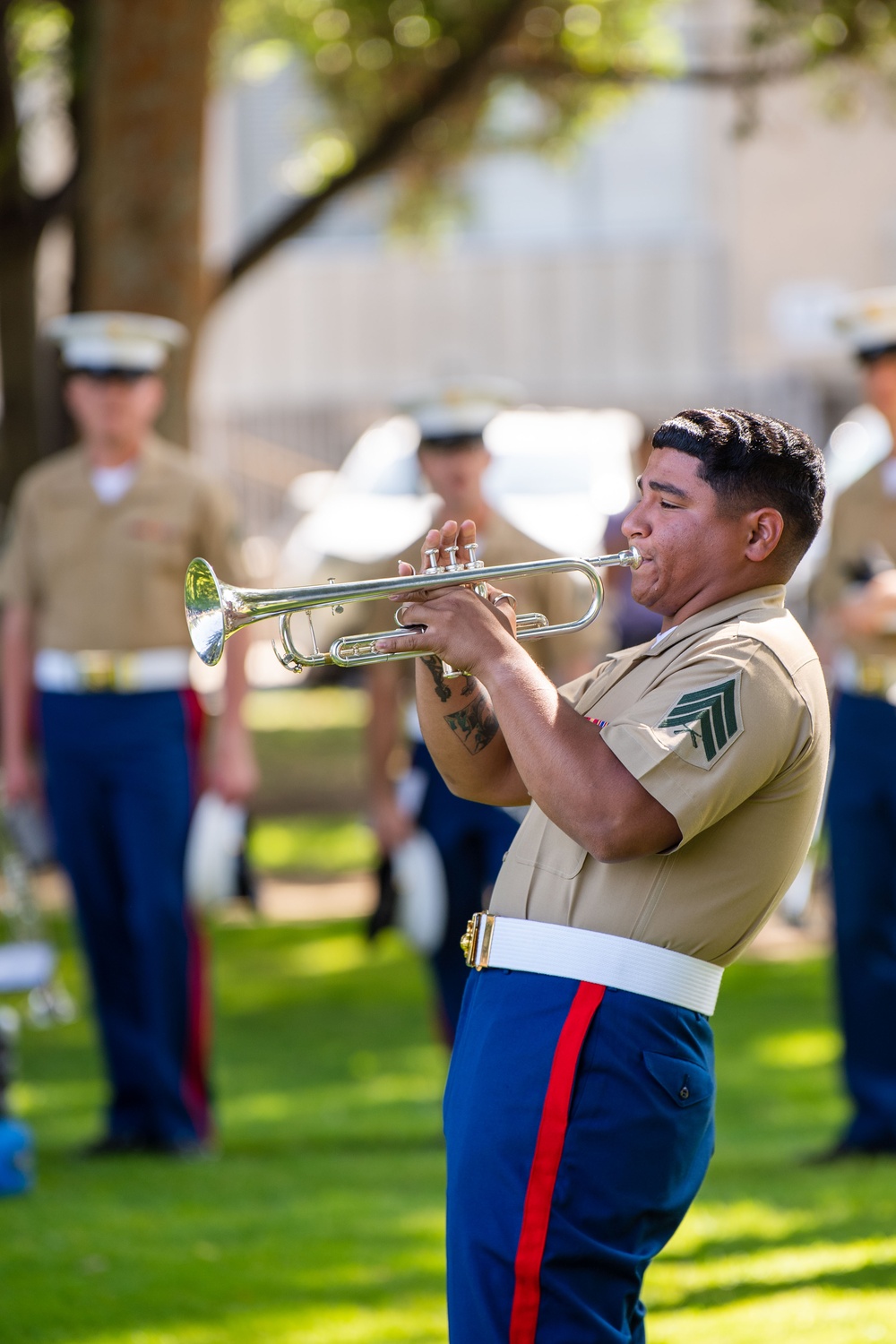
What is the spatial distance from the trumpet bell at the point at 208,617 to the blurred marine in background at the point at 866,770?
2.63 m

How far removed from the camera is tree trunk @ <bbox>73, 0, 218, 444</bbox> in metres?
7.70

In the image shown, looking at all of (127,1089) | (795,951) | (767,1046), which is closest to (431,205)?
(795,951)

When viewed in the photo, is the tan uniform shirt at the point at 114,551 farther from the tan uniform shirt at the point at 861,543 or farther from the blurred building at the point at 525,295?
the blurred building at the point at 525,295

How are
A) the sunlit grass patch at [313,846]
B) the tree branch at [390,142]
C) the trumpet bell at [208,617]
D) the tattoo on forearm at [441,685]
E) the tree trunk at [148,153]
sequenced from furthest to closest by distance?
the sunlit grass patch at [313,846] → the tree branch at [390,142] → the tree trunk at [148,153] → the trumpet bell at [208,617] → the tattoo on forearm at [441,685]

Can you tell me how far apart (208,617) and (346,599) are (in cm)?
28

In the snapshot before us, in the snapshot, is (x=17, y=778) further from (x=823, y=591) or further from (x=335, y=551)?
(x=335, y=551)

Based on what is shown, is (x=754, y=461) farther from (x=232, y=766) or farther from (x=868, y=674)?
(x=232, y=766)

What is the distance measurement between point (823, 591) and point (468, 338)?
16.8 meters

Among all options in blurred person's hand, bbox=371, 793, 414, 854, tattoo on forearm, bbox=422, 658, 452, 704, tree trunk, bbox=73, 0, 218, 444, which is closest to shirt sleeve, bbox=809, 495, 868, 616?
blurred person's hand, bbox=371, 793, 414, 854

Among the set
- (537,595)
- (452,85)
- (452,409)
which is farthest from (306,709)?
(537,595)

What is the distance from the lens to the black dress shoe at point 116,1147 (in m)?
5.40

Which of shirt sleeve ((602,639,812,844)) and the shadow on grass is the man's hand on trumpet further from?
the shadow on grass

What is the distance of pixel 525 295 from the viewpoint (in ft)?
70.9

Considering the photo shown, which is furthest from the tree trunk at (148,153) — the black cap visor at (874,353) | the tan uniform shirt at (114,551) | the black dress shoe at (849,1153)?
the black dress shoe at (849,1153)
